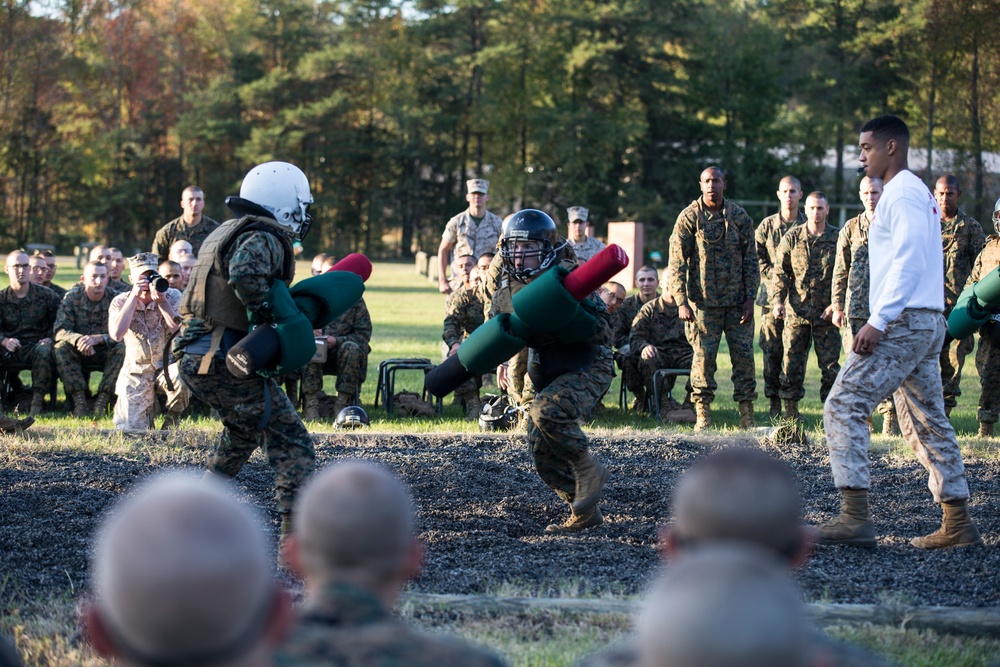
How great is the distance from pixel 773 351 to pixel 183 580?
34.2 feet

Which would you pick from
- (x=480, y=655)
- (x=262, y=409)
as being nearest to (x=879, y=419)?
(x=262, y=409)

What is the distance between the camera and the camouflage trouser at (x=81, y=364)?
37.6ft

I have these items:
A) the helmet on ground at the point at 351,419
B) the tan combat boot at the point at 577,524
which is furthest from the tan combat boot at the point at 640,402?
the tan combat boot at the point at 577,524

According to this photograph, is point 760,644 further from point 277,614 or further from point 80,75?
point 80,75

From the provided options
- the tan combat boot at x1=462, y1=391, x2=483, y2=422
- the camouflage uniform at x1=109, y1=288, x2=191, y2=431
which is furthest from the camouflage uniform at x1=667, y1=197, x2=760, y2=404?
the camouflage uniform at x1=109, y1=288, x2=191, y2=431

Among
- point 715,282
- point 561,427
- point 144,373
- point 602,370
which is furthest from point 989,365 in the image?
point 144,373

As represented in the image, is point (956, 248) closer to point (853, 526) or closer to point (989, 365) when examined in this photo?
point (989, 365)

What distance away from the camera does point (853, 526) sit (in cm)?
639

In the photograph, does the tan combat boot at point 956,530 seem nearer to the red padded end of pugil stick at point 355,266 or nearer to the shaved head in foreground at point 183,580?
the red padded end of pugil stick at point 355,266

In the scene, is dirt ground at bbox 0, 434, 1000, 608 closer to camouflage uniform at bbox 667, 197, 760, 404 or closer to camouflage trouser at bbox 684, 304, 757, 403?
camouflage trouser at bbox 684, 304, 757, 403

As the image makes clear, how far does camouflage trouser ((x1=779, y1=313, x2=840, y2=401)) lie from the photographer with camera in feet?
20.1

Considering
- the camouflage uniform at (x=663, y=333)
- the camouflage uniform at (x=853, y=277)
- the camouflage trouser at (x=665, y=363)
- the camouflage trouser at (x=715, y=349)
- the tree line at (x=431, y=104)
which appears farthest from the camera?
the tree line at (x=431, y=104)

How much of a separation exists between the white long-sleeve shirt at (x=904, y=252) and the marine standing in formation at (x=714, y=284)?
15.3 ft

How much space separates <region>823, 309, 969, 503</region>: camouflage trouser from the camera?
242 inches
